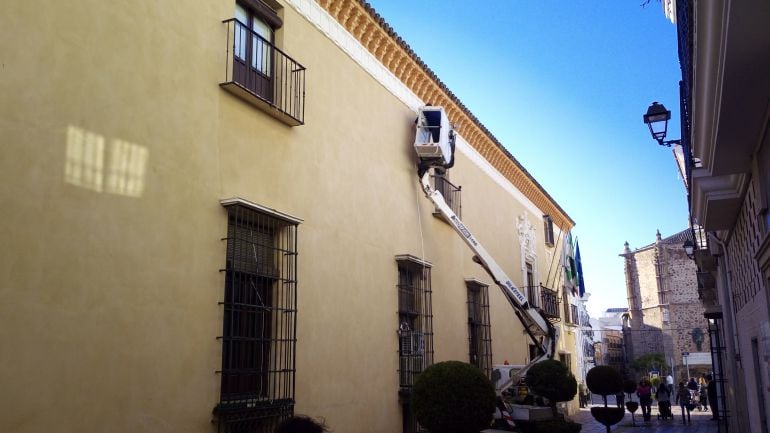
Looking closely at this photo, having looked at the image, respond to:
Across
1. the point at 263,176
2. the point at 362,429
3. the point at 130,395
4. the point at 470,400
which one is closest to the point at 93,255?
the point at 130,395

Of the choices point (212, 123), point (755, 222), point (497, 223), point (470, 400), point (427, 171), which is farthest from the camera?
point (497, 223)

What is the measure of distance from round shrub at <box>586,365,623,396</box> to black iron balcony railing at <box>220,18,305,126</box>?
9.35 m

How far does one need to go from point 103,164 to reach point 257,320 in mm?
2533

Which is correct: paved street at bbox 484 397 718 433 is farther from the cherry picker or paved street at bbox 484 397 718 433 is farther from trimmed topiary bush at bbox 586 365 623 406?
the cherry picker

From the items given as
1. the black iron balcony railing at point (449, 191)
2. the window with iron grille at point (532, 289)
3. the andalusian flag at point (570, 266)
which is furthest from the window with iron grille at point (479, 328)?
the andalusian flag at point (570, 266)

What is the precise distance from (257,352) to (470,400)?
2.51 meters

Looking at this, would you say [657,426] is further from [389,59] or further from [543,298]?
[389,59]

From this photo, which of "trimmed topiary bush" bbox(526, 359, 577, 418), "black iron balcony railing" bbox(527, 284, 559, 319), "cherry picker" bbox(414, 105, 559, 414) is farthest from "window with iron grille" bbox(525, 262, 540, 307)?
"trimmed topiary bush" bbox(526, 359, 577, 418)

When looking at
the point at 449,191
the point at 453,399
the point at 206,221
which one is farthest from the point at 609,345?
the point at 206,221

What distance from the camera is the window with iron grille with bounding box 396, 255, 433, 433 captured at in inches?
416

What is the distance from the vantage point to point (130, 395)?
216 inches

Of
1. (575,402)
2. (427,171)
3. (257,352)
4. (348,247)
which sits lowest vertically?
(575,402)

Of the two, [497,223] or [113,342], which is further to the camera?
[497,223]

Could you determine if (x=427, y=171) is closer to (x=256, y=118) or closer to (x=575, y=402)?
(x=256, y=118)
